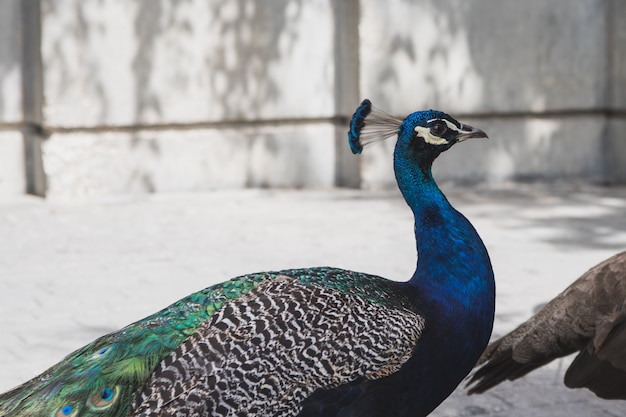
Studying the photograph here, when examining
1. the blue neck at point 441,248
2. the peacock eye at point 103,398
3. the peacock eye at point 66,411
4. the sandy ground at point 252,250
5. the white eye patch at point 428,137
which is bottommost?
the sandy ground at point 252,250

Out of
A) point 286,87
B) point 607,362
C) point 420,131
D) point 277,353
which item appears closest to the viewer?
point 277,353

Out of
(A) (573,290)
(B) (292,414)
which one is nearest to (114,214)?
(A) (573,290)

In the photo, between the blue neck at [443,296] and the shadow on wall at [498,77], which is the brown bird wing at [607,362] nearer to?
the blue neck at [443,296]

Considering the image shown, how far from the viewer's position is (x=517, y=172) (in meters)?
10.3

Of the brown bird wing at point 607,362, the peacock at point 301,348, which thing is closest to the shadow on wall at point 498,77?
the brown bird wing at point 607,362

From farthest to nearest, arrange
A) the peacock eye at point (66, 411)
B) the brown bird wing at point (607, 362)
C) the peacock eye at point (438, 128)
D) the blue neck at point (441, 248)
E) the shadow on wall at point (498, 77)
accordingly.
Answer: the shadow on wall at point (498, 77) → the brown bird wing at point (607, 362) → the peacock eye at point (438, 128) → the blue neck at point (441, 248) → the peacock eye at point (66, 411)

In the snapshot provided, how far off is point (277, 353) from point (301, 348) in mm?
71

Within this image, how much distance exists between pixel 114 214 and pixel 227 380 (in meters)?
5.77

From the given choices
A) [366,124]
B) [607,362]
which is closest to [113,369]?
[366,124]

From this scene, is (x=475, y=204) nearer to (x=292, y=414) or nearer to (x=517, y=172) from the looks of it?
(x=517, y=172)

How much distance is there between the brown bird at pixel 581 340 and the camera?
3791 millimetres

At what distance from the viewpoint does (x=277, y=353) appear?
3.01 m

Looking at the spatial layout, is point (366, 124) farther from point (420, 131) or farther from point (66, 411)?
point (66, 411)

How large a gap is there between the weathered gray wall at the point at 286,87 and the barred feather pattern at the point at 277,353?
6.45 meters
